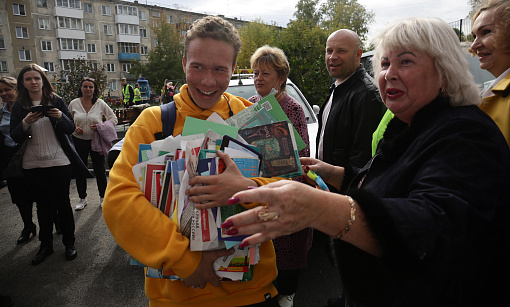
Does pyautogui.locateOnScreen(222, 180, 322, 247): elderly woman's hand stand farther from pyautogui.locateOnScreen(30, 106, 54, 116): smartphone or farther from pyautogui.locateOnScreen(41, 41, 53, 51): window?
pyautogui.locateOnScreen(41, 41, 53, 51): window

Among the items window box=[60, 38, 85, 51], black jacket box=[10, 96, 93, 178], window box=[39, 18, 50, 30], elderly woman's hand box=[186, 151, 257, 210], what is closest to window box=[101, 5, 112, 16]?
window box=[60, 38, 85, 51]

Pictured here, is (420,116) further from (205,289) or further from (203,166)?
(205,289)

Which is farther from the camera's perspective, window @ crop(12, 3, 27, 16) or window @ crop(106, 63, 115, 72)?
window @ crop(106, 63, 115, 72)

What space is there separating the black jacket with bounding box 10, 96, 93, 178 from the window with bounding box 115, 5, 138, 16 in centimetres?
5364

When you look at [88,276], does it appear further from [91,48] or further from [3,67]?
[91,48]

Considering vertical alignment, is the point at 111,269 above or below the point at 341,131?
below

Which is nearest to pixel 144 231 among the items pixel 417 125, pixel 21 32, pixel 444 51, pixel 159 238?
pixel 159 238

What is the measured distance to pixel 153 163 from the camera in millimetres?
1247

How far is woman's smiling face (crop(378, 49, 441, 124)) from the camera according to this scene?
3.82 feet

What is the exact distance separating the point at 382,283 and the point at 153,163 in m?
1.02

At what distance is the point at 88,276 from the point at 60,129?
1887 millimetres

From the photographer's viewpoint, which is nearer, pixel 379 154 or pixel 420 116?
pixel 420 116

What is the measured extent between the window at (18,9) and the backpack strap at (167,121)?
4975cm

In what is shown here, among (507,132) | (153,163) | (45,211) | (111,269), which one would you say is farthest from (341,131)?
(45,211)
